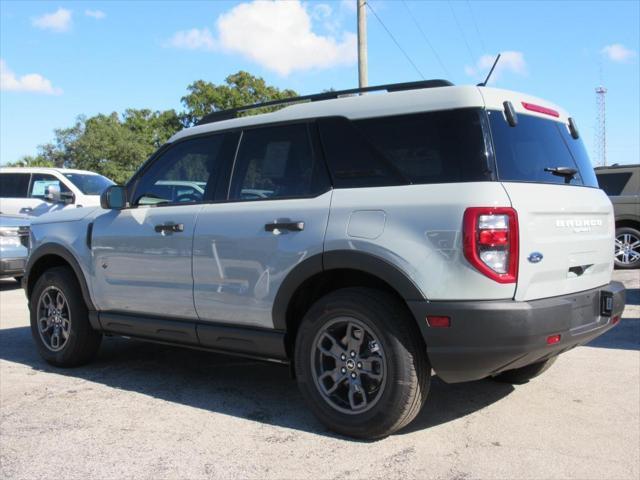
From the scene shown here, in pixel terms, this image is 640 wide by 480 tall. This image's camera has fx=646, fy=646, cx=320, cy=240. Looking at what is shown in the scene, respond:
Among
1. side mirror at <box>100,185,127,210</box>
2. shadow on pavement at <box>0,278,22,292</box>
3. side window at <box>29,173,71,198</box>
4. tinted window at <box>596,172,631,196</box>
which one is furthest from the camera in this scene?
side window at <box>29,173,71,198</box>

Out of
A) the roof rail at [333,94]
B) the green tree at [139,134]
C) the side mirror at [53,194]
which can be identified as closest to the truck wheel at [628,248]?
the roof rail at [333,94]

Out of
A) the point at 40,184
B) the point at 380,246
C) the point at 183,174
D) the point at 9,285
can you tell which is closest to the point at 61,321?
the point at 183,174

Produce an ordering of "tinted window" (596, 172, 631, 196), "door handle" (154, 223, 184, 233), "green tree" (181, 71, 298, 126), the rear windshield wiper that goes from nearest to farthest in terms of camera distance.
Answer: the rear windshield wiper
"door handle" (154, 223, 184, 233)
"tinted window" (596, 172, 631, 196)
"green tree" (181, 71, 298, 126)

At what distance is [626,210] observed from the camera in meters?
11.4

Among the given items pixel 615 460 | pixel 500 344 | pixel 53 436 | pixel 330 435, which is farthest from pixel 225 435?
pixel 615 460

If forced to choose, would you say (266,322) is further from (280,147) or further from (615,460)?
(615,460)

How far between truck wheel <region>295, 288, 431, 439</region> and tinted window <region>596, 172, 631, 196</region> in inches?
360

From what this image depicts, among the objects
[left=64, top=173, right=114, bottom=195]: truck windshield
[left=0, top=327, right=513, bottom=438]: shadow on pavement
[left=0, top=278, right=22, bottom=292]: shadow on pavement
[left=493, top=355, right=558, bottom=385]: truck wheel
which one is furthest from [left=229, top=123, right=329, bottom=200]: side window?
[left=64, top=173, right=114, bottom=195]: truck windshield

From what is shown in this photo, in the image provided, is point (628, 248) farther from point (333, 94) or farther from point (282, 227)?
point (282, 227)

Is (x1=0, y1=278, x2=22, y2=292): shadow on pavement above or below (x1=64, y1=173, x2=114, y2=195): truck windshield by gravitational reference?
below

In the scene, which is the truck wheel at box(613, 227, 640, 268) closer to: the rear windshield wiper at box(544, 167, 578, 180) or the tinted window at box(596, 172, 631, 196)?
the tinted window at box(596, 172, 631, 196)

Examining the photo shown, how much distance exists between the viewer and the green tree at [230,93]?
45.3 metres

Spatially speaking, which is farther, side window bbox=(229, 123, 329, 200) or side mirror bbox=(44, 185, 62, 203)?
side mirror bbox=(44, 185, 62, 203)

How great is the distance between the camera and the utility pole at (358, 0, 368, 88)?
1473 centimetres
